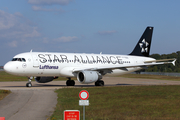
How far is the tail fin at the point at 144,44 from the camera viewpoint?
42.1 metres

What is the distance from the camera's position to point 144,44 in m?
42.2

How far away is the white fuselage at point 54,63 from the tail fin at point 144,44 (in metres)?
5.96

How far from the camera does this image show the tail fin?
42.1 meters

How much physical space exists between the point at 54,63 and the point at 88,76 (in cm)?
448

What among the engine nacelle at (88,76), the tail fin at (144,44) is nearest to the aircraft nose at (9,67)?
the engine nacelle at (88,76)

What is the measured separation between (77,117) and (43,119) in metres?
3.80

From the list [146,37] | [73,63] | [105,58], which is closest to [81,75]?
[73,63]

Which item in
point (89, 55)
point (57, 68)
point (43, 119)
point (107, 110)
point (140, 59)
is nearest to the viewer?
point (43, 119)

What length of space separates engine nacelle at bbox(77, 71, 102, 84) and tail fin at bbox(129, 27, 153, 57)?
12.4 metres

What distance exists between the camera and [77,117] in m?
8.77

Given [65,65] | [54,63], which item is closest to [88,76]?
[65,65]

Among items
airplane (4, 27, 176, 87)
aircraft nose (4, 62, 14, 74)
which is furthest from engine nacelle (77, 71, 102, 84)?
aircraft nose (4, 62, 14, 74)

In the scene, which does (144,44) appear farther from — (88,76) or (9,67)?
(9,67)

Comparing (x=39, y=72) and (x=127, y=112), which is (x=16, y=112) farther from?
(x=39, y=72)
